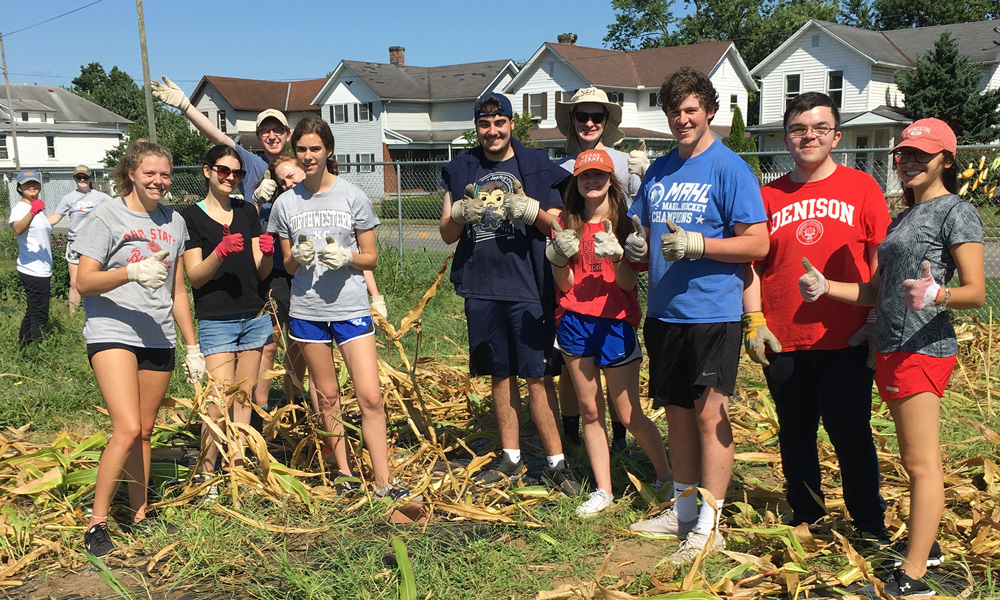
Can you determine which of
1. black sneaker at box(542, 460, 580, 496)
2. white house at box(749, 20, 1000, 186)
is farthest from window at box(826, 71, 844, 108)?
black sneaker at box(542, 460, 580, 496)

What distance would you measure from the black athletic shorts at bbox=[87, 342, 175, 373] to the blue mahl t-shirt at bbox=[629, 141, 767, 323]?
2353 mm

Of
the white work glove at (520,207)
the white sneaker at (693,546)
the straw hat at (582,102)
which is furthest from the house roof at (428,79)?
the white sneaker at (693,546)

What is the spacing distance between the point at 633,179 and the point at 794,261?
1.50 m

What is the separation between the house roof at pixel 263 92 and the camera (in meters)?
48.9

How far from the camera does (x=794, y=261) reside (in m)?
3.29

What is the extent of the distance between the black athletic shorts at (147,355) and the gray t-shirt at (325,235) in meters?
0.65

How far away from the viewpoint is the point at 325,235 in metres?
4.06

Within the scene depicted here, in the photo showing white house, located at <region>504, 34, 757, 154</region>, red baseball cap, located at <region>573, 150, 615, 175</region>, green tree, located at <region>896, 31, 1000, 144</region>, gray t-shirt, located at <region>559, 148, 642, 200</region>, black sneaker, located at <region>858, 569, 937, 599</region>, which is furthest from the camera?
white house, located at <region>504, 34, 757, 154</region>

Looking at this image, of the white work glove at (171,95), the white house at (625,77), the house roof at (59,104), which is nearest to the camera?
the white work glove at (171,95)

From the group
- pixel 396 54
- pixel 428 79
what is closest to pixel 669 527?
pixel 428 79

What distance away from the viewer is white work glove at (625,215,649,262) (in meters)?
3.48

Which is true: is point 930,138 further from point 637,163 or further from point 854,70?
point 854,70

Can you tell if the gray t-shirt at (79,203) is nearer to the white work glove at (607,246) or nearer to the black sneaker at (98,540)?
the black sneaker at (98,540)

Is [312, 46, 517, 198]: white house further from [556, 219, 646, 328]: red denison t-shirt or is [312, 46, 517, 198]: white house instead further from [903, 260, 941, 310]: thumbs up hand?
[903, 260, 941, 310]: thumbs up hand
